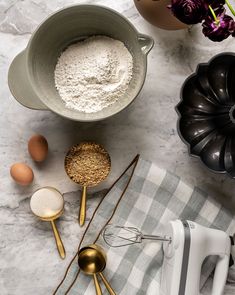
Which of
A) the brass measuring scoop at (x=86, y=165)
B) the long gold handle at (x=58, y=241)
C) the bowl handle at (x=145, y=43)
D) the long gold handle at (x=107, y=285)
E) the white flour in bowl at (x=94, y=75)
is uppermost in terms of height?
→ the bowl handle at (x=145, y=43)

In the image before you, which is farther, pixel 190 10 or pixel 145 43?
pixel 145 43

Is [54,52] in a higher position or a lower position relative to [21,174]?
higher

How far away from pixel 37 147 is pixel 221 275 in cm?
45

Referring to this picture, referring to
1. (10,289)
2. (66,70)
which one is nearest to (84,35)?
(66,70)

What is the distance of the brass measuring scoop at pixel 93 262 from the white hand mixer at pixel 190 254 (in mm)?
123

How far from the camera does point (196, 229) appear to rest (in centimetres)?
97

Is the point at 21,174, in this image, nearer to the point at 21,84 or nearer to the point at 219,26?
the point at 21,84

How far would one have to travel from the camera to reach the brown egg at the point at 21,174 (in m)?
1.02

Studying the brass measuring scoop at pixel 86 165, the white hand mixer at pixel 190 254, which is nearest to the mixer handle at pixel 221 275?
the white hand mixer at pixel 190 254

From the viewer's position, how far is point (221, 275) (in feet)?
3.25

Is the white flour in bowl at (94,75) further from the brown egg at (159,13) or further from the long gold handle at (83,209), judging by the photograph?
the long gold handle at (83,209)

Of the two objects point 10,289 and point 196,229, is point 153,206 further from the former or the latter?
point 10,289

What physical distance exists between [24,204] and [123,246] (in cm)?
23

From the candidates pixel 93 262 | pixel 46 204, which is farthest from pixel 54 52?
pixel 93 262
